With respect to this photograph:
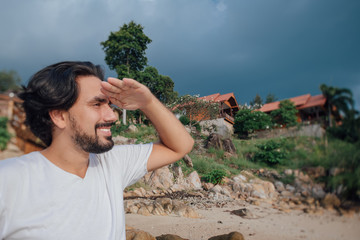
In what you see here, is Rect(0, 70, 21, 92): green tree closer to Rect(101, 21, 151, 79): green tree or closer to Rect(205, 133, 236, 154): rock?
Rect(101, 21, 151, 79): green tree

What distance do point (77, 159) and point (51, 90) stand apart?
0.45 meters

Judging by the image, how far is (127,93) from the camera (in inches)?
58.0

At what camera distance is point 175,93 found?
207 centimetres

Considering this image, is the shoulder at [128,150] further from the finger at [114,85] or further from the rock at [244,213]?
the rock at [244,213]

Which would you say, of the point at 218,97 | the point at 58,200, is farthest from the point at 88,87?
the point at 218,97

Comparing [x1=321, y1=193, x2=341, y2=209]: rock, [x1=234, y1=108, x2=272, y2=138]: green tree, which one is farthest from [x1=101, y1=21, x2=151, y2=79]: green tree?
[x1=321, y1=193, x2=341, y2=209]: rock

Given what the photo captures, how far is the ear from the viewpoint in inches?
61.9

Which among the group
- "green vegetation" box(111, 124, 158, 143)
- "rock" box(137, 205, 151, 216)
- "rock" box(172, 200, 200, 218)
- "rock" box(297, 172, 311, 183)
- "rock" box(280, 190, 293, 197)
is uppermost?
"green vegetation" box(111, 124, 158, 143)

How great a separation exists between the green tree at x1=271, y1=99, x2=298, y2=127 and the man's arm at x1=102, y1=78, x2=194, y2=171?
28.1 inches

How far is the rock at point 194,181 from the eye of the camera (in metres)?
1.95

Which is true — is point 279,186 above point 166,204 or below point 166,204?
above

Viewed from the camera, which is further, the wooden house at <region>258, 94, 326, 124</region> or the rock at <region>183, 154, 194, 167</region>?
the rock at <region>183, 154, 194, 167</region>

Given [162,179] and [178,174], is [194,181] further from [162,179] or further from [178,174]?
[162,179]

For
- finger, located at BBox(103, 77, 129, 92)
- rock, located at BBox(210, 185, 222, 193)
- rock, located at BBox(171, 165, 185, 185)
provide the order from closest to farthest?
1. finger, located at BBox(103, 77, 129, 92)
2. rock, located at BBox(210, 185, 222, 193)
3. rock, located at BBox(171, 165, 185, 185)
